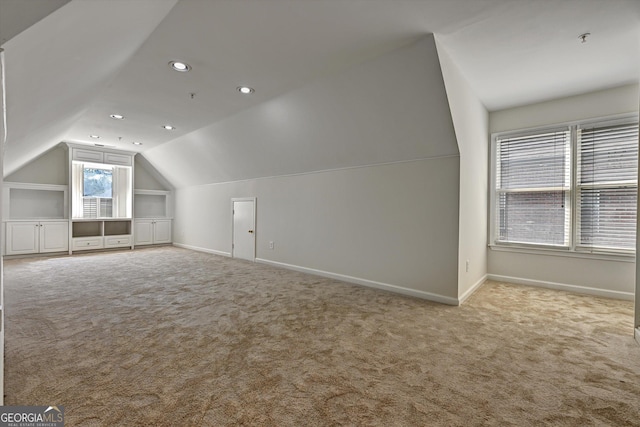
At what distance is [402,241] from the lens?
156 inches

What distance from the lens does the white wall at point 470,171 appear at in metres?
3.28

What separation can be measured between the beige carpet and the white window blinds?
35.7 inches

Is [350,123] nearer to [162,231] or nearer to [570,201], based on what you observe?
[570,201]

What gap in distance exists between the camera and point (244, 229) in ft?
21.1

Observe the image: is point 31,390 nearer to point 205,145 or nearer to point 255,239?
point 255,239

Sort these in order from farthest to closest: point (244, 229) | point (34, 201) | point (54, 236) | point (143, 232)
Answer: point (143, 232) < point (34, 201) < point (54, 236) < point (244, 229)

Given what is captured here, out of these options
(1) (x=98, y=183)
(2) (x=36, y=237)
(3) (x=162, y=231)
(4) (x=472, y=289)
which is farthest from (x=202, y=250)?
(4) (x=472, y=289)

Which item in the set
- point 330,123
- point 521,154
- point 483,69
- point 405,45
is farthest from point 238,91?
point 521,154

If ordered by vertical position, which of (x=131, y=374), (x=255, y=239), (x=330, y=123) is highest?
(x=330, y=123)

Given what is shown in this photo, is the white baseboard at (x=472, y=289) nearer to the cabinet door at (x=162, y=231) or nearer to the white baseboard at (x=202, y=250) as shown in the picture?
the white baseboard at (x=202, y=250)

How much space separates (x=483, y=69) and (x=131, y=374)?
4.41 m

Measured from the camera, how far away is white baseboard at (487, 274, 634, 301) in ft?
12.3

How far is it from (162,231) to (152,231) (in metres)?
0.29

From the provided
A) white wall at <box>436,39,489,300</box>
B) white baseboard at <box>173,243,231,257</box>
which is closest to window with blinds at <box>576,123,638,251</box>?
white wall at <box>436,39,489,300</box>
